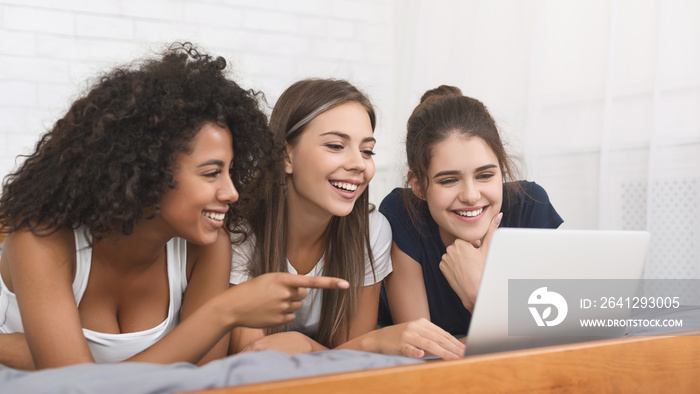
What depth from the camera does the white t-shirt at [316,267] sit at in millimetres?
1589

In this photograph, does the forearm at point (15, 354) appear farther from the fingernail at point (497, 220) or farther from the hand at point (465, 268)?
the fingernail at point (497, 220)

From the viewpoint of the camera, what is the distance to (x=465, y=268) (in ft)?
4.89

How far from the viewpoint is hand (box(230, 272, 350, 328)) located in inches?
42.9

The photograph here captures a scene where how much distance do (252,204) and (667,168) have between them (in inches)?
51.2

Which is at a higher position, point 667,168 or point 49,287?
point 667,168

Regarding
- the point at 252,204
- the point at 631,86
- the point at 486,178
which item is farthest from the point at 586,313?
the point at 631,86

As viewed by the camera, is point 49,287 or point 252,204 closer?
point 49,287

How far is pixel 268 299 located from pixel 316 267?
62cm

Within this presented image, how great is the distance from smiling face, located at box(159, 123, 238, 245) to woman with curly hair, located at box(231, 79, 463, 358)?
289 mm

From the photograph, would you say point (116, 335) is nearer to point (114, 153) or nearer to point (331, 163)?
point (114, 153)

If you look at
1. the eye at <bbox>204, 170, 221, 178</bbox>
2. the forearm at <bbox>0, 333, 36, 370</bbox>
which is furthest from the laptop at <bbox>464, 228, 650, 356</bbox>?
the forearm at <bbox>0, 333, 36, 370</bbox>

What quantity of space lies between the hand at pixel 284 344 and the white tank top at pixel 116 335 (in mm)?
188

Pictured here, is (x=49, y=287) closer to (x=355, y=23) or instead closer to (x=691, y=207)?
(x=691, y=207)

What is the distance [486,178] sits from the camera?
167 centimetres
